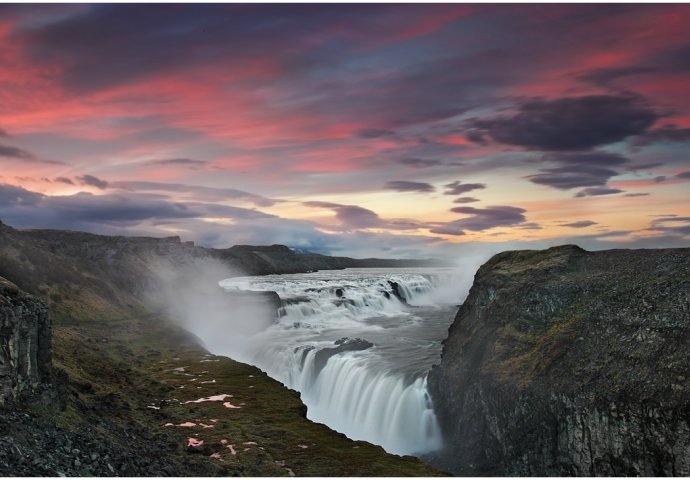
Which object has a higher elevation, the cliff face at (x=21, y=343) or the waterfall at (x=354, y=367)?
the cliff face at (x=21, y=343)

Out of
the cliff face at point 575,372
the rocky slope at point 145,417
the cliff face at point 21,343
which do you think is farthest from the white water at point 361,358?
the cliff face at point 21,343

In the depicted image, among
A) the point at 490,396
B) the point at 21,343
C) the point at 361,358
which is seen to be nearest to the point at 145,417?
the point at 21,343

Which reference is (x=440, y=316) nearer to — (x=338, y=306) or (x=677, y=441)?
(x=338, y=306)

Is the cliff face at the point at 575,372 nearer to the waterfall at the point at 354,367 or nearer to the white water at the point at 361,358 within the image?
the waterfall at the point at 354,367

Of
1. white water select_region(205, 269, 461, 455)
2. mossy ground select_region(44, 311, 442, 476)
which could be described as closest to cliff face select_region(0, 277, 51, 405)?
mossy ground select_region(44, 311, 442, 476)

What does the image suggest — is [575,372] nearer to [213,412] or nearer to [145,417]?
[213,412]

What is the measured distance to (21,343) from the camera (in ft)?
90.4

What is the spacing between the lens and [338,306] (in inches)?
3954

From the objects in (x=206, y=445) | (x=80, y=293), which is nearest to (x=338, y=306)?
(x=80, y=293)

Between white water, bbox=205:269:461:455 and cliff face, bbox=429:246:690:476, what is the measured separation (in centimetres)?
353

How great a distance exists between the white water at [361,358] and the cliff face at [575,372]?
353 centimetres

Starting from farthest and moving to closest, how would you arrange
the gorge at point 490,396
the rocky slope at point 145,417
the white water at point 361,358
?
the white water at point 361,358 → the gorge at point 490,396 → the rocky slope at point 145,417

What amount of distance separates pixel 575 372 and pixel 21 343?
33.7 meters

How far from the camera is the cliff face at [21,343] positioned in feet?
84.9
